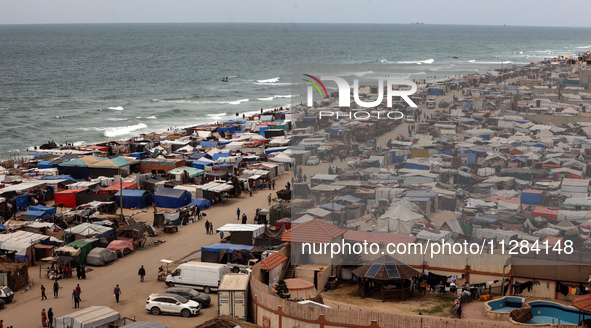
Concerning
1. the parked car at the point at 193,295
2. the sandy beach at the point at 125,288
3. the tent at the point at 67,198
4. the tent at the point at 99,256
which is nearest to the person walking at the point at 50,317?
the sandy beach at the point at 125,288

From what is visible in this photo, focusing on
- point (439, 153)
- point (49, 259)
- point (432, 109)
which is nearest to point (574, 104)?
point (432, 109)

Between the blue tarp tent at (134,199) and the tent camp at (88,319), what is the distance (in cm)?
1221

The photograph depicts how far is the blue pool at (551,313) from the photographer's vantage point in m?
12.9

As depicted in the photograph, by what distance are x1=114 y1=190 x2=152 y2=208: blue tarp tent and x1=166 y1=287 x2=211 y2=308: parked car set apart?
34.7 ft

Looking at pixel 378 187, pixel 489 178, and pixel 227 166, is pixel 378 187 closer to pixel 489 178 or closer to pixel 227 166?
pixel 489 178

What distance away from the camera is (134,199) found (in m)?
26.9

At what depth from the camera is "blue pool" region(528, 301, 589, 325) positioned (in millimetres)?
12893

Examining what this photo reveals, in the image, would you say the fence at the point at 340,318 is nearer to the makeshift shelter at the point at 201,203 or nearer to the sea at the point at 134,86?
the makeshift shelter at the point at 201,203

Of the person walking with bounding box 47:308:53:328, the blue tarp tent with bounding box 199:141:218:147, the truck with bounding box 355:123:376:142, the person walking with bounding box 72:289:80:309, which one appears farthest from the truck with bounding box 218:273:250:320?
the blue tarp tent with bounding box 199:141:218:147

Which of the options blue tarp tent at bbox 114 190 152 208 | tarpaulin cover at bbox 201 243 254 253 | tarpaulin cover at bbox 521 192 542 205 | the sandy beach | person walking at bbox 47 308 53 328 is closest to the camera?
person walking at bbox 47 308 53 328

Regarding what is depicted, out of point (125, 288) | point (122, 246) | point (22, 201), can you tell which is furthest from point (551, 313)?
point (22, 201)

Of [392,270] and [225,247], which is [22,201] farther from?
[392,270]

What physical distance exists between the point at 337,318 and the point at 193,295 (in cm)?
552

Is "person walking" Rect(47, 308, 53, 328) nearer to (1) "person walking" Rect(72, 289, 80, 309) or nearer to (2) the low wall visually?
(1) "person walking" Rect(72, 289, 80, 309)
